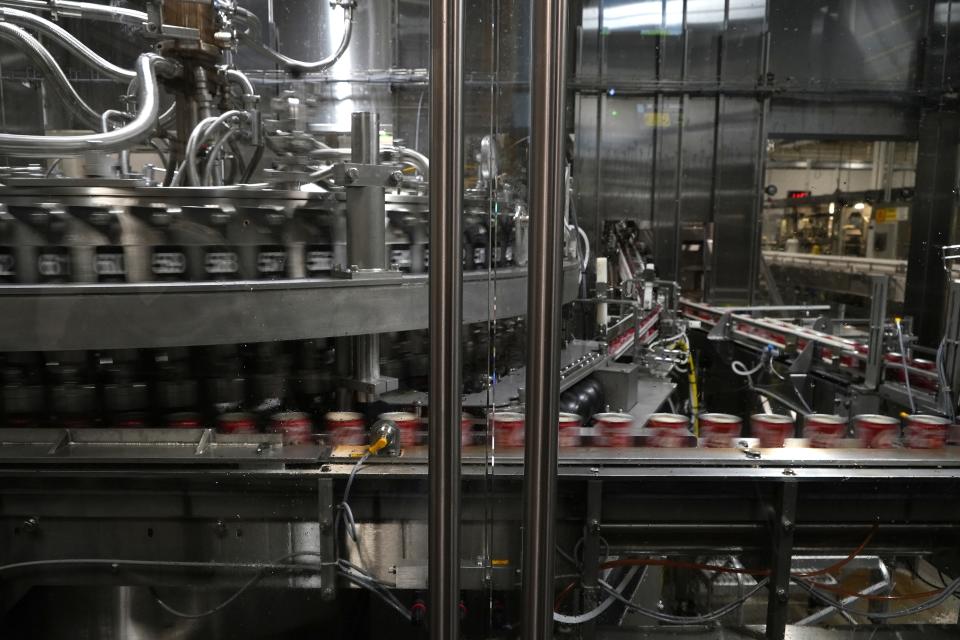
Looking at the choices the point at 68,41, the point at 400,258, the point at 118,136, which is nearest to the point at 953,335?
the point at 400,258

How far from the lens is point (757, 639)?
108 cm

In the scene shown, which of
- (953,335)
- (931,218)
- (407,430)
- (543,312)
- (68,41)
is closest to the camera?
(543,312)

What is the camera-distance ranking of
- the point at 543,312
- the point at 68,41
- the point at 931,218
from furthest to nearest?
the point at 931,218 < the point at 68,41 < the point at 543,312

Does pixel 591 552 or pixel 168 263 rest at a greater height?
pixel 168 263

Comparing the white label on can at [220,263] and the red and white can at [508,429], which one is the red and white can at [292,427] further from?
the red and white can at [508,429]

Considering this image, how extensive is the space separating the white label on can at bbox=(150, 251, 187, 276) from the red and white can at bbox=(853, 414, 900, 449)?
1115 mm

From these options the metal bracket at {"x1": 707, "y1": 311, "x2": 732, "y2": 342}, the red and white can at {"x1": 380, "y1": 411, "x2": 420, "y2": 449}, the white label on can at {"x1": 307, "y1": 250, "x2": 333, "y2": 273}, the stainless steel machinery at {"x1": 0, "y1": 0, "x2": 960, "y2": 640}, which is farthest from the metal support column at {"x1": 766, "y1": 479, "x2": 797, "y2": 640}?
the metal bracket at {"x1": 707, "y1": 311, "x2": 732, "y2": 342}

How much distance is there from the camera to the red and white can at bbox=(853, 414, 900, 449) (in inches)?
42.3

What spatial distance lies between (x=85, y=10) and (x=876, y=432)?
174cm

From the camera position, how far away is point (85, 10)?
1.40 metres

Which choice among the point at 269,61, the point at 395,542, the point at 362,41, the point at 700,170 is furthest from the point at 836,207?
the point at 395,542

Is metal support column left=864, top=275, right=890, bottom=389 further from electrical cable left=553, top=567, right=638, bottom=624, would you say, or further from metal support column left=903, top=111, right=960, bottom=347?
electrical cable left=553, top=567, right=638, bottom=624

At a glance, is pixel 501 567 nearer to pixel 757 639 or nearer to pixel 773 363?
pixel 757 639

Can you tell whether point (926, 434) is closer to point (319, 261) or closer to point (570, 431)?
point (570, 431)
